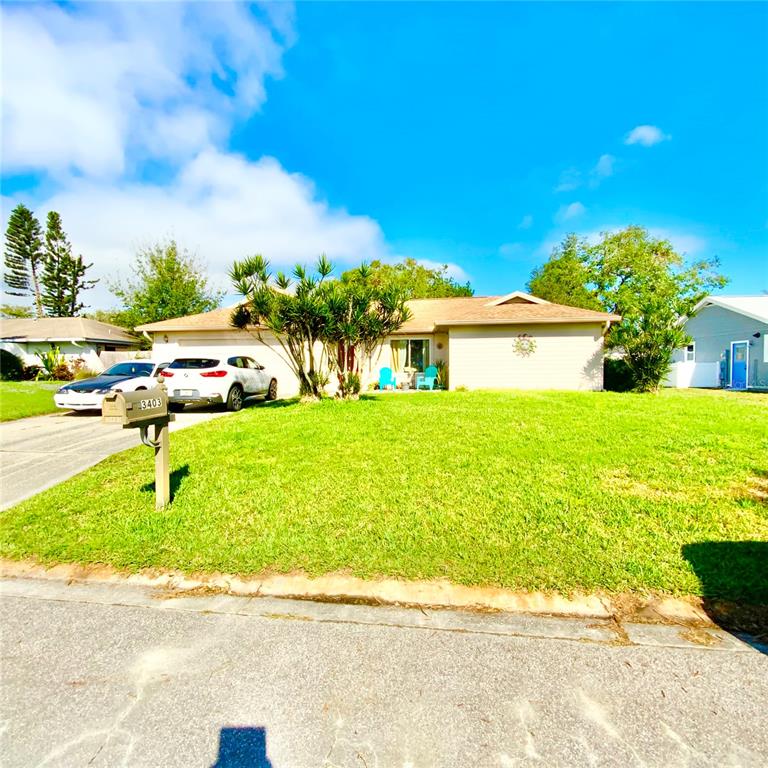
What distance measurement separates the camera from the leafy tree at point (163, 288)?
2731 cm

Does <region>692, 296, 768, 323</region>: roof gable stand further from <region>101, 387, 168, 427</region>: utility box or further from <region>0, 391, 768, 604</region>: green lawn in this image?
<region>101, 387, 168, 427</region>: utility box

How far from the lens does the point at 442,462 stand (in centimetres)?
505

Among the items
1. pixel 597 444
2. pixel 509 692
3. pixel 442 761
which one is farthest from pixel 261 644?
pixel 597 444

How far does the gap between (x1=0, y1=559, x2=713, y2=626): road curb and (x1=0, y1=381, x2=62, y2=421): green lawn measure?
32.7 ft

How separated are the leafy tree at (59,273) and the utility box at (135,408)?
44889 millimetres

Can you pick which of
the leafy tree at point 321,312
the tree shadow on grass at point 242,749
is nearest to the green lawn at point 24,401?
the leafy tree at point 321,312

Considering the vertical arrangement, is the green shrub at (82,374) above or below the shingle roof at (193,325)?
below

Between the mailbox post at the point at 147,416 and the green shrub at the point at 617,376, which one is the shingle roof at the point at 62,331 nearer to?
the mailbox post at the point at 147,416

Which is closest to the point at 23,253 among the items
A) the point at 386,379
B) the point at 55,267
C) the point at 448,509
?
the point at 55,267

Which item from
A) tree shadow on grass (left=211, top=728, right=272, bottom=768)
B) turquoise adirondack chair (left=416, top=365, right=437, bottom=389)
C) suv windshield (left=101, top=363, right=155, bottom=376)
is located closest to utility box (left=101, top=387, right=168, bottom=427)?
tree shadow on grass (left=211, top=728, right=272, bottom=768)

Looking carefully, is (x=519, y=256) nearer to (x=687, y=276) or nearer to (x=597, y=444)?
(x=687, y=276)

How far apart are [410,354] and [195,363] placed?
838cm

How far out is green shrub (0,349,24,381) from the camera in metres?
21.8

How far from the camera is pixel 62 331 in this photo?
24.5m
